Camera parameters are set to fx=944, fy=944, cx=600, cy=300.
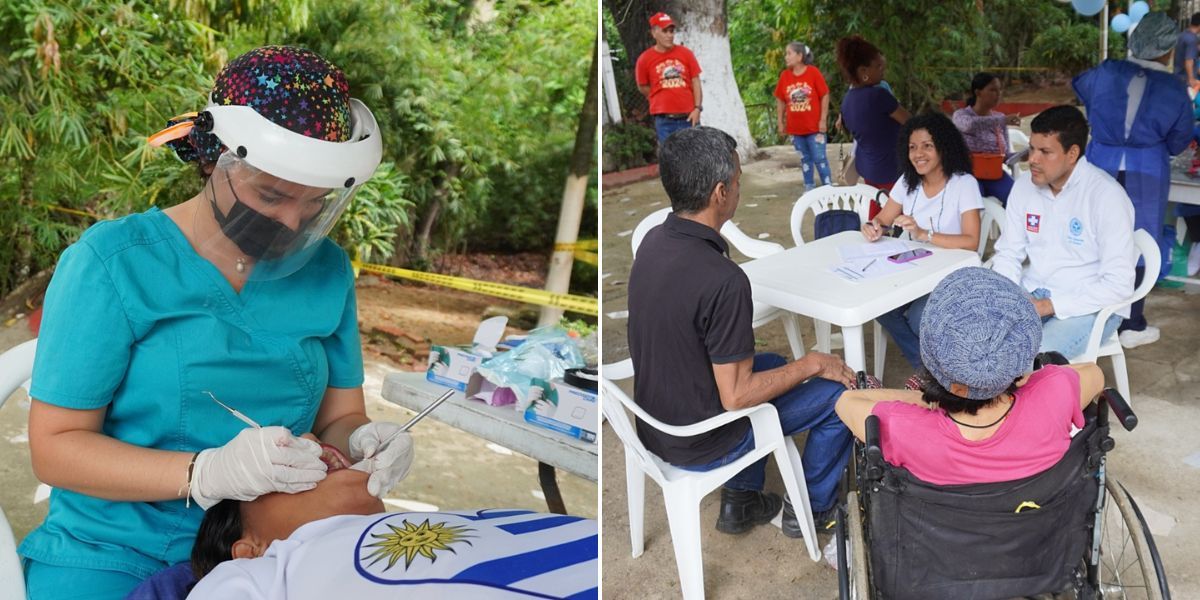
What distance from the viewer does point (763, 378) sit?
2092 millimetres

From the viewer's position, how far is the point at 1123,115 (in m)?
3.61

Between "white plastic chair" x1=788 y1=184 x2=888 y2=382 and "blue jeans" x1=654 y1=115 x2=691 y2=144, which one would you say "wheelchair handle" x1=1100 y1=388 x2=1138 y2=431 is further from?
"blue jeans" x1=654 y1=115 x2=691 y2=144

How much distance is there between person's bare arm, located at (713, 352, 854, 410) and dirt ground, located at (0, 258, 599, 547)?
107 centimetres

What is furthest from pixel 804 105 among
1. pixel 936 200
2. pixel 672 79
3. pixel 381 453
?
pixel 381 453

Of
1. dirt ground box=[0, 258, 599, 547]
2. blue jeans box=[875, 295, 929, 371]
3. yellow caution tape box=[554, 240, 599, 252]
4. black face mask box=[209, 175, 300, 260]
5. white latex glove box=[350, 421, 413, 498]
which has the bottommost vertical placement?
dirt ground box=[0, 258, 599, 547]

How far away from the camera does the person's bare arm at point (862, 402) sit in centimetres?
174

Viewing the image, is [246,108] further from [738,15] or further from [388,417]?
[738,15]

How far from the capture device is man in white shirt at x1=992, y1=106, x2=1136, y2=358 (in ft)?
8.66

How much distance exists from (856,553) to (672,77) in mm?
5137

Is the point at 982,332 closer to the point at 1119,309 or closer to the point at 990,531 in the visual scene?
the point at 990,531

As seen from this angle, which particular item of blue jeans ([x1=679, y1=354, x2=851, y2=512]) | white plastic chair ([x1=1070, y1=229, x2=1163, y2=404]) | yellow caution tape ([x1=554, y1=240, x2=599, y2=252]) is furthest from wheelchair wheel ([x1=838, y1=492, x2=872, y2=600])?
yellow caution tape ([x1=554, y1=240, x2=599, y2=252])

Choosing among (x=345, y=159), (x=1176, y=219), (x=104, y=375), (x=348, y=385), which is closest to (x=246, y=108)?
(x=345, y=159)

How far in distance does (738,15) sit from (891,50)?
6.18 feet

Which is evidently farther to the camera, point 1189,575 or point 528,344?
point 528,344
